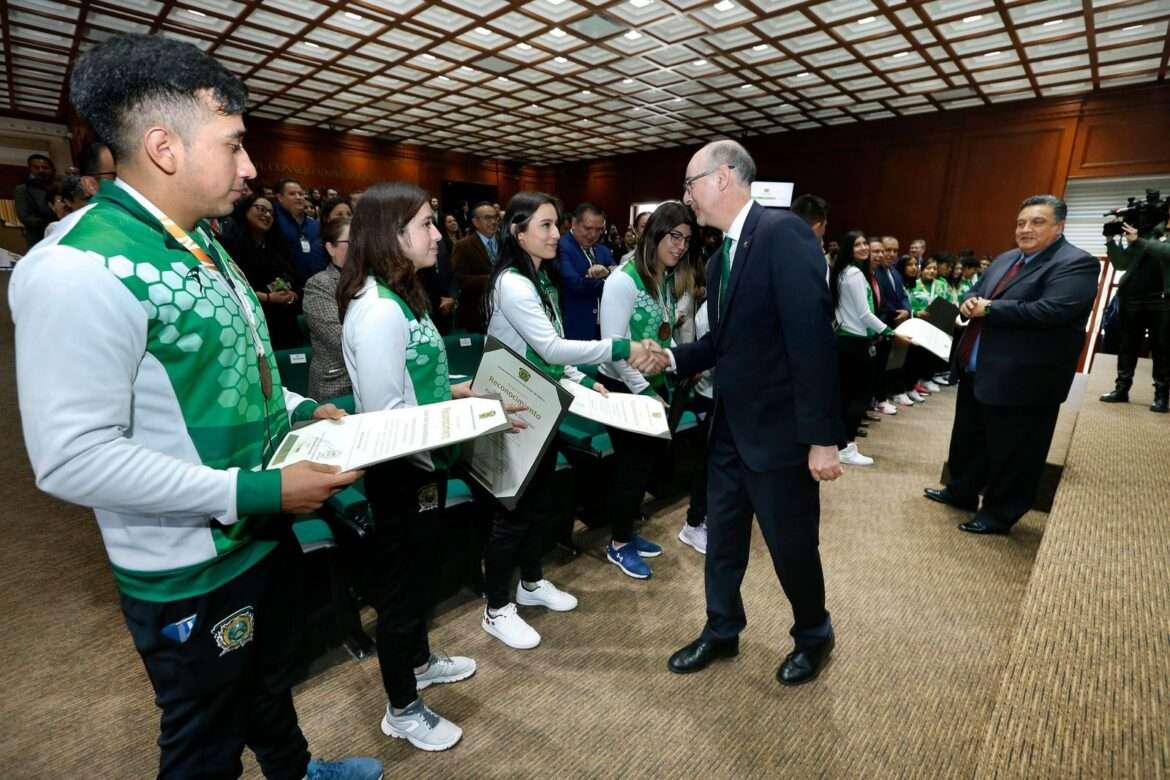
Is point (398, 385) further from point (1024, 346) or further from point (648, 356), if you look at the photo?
point (1024, 346)

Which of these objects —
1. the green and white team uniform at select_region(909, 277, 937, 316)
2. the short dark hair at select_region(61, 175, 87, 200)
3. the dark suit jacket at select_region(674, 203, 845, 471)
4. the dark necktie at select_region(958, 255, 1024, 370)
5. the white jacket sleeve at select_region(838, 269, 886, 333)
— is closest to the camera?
the dark suit jacket at select_region(674, 203, 845, 471)

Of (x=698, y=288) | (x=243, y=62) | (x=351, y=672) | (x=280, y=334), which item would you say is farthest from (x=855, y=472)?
(x=243, y=62)

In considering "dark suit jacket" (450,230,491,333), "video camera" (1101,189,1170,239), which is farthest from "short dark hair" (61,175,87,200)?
"video camera" (1101,189,1170,239)

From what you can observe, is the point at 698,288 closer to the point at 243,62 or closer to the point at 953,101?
the point at 243,62

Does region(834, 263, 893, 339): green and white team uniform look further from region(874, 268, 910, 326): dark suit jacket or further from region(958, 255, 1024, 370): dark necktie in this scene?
region(874, 268, 910, 326): dark suit jacket

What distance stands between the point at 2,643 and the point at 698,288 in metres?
3.01

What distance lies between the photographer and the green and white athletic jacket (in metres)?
0.67

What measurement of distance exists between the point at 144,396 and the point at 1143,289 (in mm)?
6165

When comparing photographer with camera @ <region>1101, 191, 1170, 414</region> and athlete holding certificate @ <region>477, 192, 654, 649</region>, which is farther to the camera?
photographer with camera @ <region>1101, 191, 1170, 414</region>

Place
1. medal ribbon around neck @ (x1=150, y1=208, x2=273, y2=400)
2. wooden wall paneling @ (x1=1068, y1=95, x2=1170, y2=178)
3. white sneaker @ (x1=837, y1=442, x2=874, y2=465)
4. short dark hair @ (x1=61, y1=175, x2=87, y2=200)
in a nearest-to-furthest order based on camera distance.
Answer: medal ribbon around neck @ (x1=150, y1=208, x2=273, y2=400)
short dark hair @ (x1=61, y1=175, x2=87, y2=200)
white sneaker @ (x1=837, y1=442, x2=874, y2=465)
wooden wall paneling @ (x1=1068, y1=95, x2=1170, y2=178)

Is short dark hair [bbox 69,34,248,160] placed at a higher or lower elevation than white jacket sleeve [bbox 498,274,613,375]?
higher

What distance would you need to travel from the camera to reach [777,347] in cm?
146

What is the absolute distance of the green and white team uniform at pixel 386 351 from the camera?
4.16 feet

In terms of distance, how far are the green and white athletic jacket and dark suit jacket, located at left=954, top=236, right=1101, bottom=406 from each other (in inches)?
118
